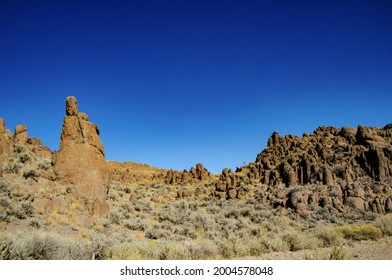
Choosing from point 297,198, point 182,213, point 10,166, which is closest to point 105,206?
point 10,166

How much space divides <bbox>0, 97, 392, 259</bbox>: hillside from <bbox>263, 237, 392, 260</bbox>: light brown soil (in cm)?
43

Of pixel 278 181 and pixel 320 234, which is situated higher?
pixel 278 181

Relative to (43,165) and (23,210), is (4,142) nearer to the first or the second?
(43,165)

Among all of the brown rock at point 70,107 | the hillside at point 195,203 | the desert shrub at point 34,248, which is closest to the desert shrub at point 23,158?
the hillside at point 195,203

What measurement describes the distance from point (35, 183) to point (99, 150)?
368cm

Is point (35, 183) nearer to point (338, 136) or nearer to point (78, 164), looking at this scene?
point (78, 164)

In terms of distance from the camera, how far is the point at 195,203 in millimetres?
27094

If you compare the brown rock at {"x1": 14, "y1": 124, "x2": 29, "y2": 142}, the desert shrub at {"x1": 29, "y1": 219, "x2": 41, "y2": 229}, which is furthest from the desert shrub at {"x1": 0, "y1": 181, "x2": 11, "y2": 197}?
the brown rock at {"x1": 14, "y1": 124, "x2": 29, "y2": 142}

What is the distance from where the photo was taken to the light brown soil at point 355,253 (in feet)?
24.7

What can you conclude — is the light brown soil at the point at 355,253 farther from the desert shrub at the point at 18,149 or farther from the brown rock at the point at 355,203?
the brown rock at the point at 355,203

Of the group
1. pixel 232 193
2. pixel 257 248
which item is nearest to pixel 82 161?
pixel 257 248

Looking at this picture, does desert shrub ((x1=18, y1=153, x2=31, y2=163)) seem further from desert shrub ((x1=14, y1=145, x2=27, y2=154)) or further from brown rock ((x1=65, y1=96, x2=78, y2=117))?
brown rock ((x1=65, y1=96, x2=78, y2=117))

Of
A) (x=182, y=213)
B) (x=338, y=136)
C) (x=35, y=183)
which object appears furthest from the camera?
(x=338, y=136)
